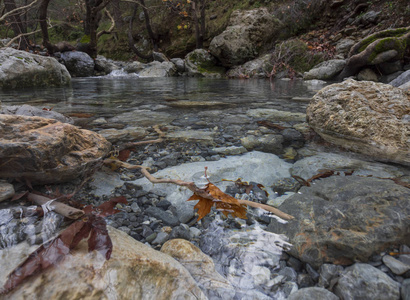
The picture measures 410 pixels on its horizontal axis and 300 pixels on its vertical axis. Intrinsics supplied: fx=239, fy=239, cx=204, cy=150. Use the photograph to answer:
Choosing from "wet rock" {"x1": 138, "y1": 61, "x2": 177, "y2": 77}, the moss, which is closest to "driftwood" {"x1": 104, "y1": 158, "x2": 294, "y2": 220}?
the moss

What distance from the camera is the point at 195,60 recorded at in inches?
551

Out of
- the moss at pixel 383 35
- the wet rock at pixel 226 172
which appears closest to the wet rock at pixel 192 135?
the wet rock at pixel 226 172

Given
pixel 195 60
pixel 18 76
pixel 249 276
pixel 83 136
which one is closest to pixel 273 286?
pixel 249 276

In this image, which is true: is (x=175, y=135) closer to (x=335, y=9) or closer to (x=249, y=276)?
(x=249, y=276)

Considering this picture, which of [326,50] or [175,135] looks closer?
[175,135]

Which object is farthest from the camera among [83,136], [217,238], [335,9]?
[335,9]

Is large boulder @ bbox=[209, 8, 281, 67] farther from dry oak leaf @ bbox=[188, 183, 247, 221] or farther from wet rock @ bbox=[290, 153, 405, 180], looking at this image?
dry oak leaf @ bbox=[188, 183, 247, 221]

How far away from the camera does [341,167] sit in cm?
172

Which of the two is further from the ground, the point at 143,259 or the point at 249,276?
the point at 143,259

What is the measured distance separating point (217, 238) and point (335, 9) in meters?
15.5

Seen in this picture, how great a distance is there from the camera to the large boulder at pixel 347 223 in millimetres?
930

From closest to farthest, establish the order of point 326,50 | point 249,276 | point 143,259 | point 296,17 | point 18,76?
1. point 143,259
2. point 249,276
3. point 18,76
4. point 326,50
5. point 296,17

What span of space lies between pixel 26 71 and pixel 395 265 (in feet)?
28.1

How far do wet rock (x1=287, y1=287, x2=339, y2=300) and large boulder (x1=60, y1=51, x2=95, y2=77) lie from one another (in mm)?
14758
